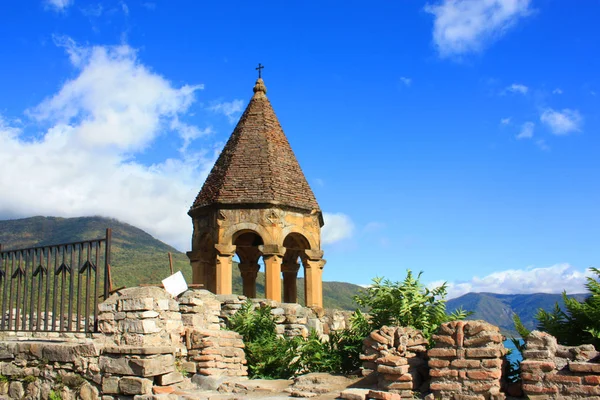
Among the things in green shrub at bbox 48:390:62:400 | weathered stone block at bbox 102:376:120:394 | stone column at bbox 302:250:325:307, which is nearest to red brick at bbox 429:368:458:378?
weathered stone block at bbox 102:376:120:394

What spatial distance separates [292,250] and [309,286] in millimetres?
1786

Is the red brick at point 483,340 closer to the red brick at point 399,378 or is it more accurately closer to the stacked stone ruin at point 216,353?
the red brick at point 399,378

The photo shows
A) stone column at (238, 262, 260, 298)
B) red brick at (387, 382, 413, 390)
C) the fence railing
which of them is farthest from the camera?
stone column at (238, 262, 260, 298)

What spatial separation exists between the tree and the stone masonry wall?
0.53m

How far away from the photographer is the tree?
589cm

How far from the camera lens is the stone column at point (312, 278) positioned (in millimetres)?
12500


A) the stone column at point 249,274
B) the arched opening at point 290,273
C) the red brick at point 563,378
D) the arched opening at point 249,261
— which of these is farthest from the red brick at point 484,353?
the stone column at point 249,274

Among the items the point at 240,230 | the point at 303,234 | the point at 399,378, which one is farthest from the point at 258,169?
the point at 399,378

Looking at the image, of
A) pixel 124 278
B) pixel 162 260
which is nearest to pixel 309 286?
pixel 124 278

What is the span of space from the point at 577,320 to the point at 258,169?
24.9 feet

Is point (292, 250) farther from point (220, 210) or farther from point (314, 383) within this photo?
point (314, 383)

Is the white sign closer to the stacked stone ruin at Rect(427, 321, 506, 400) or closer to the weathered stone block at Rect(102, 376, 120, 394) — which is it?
the weathered stone block at Rect(102, 376, 120, 394)

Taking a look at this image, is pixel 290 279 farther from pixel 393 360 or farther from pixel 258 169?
pixel 393 360

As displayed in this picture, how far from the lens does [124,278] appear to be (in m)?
29.0
